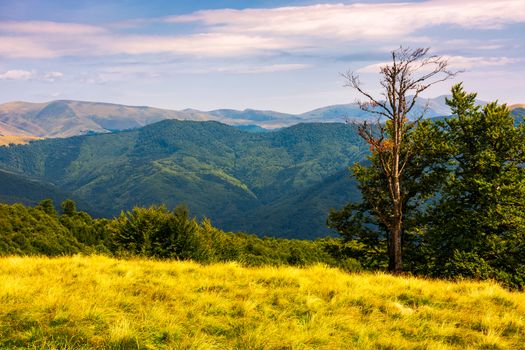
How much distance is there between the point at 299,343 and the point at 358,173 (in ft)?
79.7

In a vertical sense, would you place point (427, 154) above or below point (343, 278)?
A: above

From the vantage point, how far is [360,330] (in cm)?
910

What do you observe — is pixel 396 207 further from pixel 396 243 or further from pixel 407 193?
pixel 407 193

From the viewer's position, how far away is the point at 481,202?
2519 cm

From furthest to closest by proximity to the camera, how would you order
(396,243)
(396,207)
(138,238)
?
1. (138,238)
2. (396,243)
3. (396,207)

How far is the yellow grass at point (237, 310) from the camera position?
8.05 metres

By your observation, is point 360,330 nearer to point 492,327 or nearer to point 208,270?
point 492,327

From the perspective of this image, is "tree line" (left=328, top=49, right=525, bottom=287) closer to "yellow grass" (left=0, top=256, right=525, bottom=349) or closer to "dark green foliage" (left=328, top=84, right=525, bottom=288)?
"dark green foliage" (left=328, top=84, right=525, bottom=288)

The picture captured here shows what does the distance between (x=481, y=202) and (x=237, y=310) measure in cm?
2082

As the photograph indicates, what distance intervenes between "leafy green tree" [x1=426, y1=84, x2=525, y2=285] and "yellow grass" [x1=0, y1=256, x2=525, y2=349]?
11427 mm

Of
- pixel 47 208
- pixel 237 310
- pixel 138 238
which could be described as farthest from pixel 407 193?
pixel 47 208

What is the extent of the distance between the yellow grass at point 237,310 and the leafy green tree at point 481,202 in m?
11.4

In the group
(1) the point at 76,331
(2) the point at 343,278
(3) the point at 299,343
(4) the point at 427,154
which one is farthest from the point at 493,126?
(1) the point at 76,331

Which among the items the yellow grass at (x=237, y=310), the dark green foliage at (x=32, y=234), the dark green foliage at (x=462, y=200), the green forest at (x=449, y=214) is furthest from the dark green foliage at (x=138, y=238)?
the yellow grass at (x=237, y=310)
